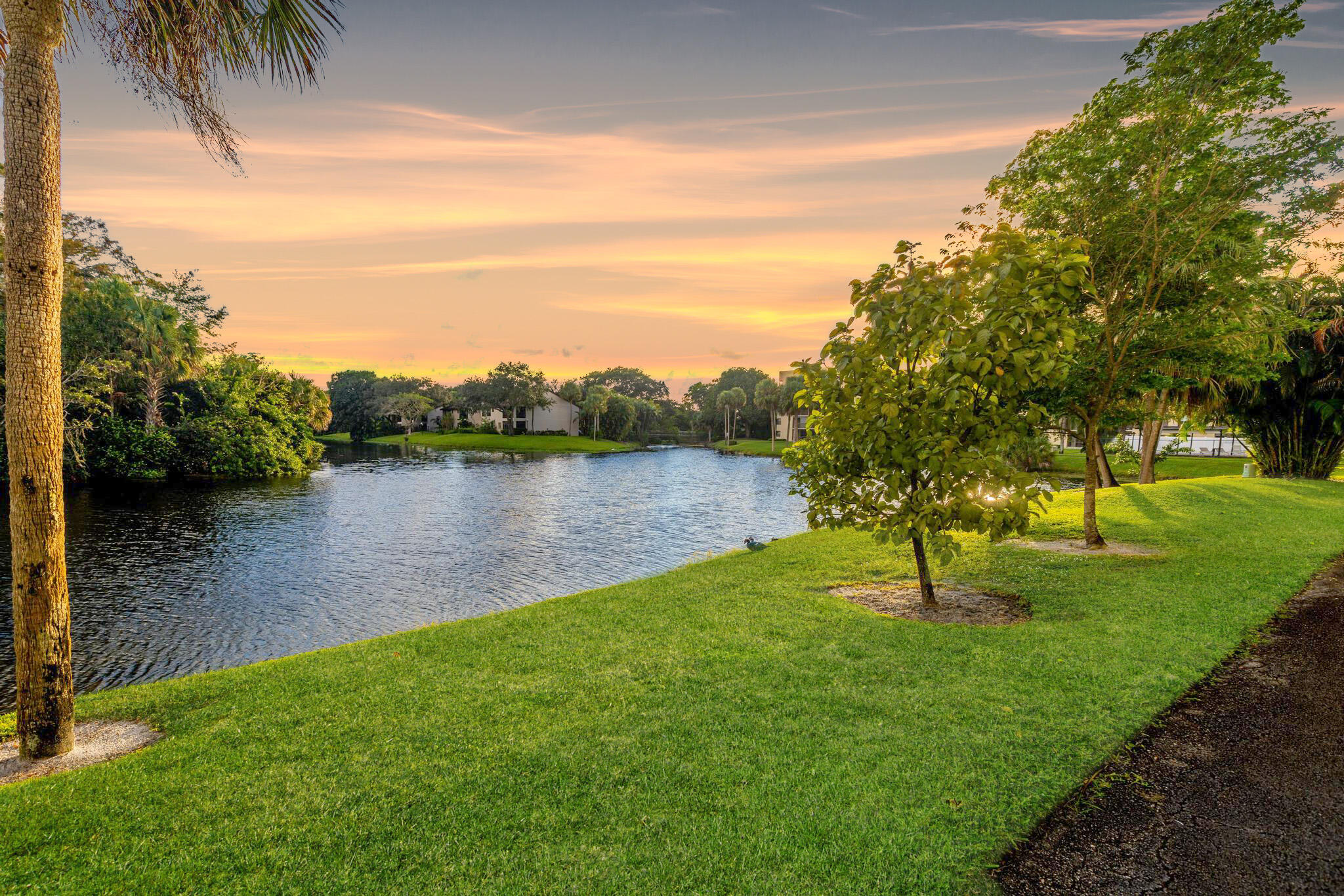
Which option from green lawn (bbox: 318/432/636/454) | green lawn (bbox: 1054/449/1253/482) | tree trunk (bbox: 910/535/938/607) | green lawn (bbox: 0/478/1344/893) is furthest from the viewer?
green lawn (bbox: 318/432/636/454)

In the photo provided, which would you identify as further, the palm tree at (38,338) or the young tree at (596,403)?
the young tree at (596,403)

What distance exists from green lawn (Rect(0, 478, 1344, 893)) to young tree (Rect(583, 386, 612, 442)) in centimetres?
8348

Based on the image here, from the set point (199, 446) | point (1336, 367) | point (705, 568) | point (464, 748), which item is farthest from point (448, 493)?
point (1336, 367)

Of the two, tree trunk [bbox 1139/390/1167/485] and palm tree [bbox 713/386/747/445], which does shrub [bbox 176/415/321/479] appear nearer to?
tree trunk [bbox 1139/390/1167/485]

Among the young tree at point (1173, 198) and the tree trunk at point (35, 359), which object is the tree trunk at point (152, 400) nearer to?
the tree trunk at point (35, 359)

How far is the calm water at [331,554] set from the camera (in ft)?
37.3

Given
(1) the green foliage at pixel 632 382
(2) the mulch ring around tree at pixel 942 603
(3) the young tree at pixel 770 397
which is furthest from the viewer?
(1) the green foliage at pixel 632 382

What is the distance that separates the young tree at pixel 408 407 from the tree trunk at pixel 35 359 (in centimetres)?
9714

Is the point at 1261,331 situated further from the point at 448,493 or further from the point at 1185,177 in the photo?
the point at 448,493

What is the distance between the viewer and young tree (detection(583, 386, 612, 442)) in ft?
302

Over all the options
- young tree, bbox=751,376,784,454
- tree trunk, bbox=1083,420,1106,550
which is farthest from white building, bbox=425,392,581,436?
tree trunk, bbox=1083,420,1106,550

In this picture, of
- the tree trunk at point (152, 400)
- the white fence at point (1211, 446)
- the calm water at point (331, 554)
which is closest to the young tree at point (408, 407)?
the tree trunk at point (152, 400)

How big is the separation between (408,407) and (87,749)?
9954cm

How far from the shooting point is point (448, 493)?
3319 centimetres
